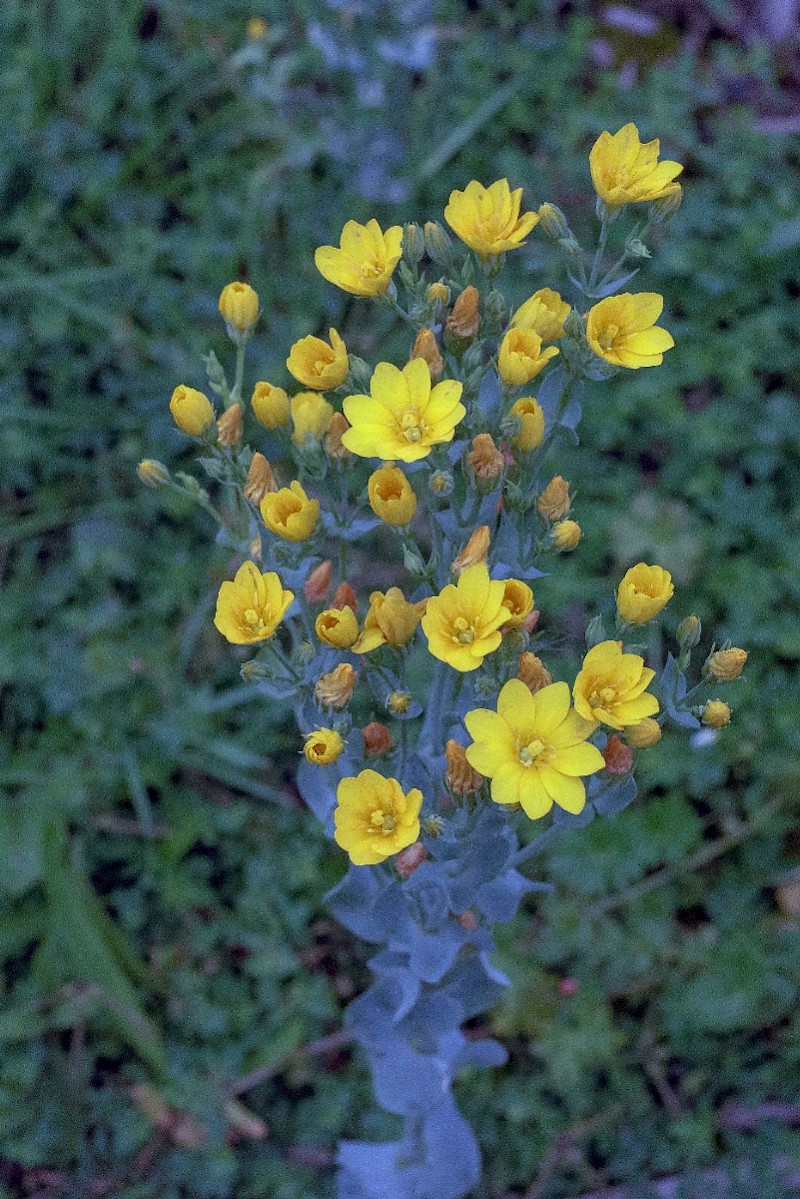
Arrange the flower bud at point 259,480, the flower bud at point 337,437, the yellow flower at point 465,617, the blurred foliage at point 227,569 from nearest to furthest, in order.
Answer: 1. the yellow flower at point 465,617
2. the flower bud at point 259,480
3. the flower bud at point 337,437
4. the blurred foliage at point 227,569

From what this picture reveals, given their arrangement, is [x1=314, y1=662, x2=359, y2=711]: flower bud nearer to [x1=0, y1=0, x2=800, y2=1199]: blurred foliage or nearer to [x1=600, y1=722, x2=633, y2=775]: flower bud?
[x1=600, y1=722, x2=633, y2=775]: flower bud

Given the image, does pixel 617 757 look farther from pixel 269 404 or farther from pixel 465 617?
pixel 269 404

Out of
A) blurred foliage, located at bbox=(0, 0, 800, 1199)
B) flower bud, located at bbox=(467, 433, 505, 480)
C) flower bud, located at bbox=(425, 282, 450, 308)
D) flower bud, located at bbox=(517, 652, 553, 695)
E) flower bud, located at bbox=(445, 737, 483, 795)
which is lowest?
blurred foliage, located at bbox=(0, 0, 800, 1199)

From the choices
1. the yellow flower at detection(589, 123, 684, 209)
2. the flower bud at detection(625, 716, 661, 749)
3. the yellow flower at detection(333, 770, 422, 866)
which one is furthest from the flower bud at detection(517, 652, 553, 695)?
the yellow flower at detection(589, 123, 684, 209)

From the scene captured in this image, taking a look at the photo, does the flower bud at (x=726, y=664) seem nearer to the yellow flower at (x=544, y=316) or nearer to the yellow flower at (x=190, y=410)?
the yellow flower at (x=544, y=316)

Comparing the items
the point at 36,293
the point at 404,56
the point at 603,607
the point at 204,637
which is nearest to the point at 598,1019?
the point at 603,607

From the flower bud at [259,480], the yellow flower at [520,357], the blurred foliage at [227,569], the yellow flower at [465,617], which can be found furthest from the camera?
the blurred foliage at [227,569]

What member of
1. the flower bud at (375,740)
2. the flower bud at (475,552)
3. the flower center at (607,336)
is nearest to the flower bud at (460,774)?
the flower bud at (375,740)
